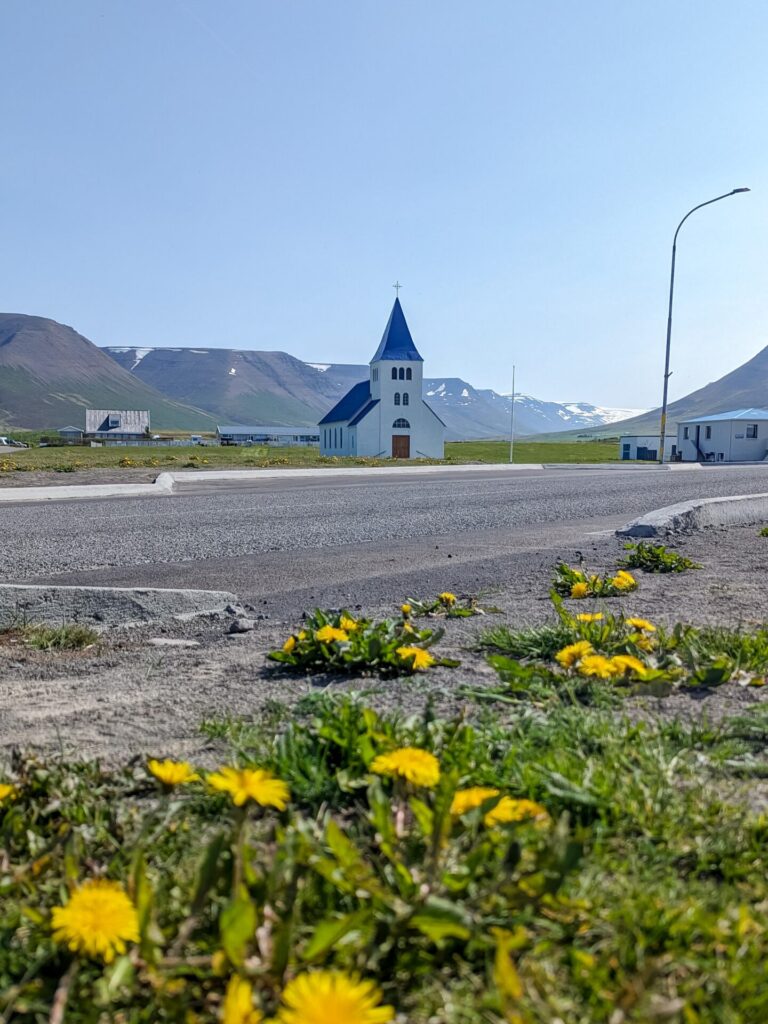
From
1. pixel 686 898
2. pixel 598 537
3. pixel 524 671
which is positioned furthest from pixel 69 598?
pixel 598 537

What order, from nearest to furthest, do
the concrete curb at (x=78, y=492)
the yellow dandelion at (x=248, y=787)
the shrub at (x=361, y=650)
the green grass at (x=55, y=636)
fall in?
the yellow dandelion at (x=248, y=787), the shrub at (x=361, y=650), the green grass at (x=55, y=636), the concrete curb at (x=78, y=492)

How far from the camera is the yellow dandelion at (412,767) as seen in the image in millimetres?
1747

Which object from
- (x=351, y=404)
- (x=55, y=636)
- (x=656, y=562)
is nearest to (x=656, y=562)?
(x=656, y=562)

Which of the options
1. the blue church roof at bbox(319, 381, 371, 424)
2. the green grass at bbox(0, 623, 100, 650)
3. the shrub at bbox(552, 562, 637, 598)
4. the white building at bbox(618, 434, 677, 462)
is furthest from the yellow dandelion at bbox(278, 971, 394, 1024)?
the blue church roof at bbox(319, 381, 371, 424)

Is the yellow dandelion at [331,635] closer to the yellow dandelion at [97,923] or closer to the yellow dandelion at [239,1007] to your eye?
the yellow dandelion at [97,923]

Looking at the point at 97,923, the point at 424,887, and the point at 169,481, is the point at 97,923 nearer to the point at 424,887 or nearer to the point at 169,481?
the point at 424,887

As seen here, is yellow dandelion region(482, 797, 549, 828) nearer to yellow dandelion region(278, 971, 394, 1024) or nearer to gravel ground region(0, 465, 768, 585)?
yellow dandelion region(278, 971, 394, 1024)

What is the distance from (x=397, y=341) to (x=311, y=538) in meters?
58.8

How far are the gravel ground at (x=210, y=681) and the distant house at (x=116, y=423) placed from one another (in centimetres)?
15967

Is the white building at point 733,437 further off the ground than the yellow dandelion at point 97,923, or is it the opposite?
the white building at point 733,437

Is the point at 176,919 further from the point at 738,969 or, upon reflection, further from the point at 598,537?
the point at 598,537

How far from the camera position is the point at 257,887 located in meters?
1.46

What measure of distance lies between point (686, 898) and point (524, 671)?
4.41ft

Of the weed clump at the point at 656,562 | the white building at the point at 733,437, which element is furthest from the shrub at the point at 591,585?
the white building at the point at 733,437
